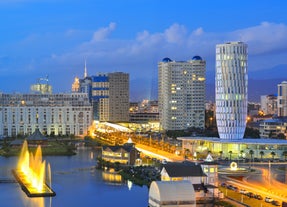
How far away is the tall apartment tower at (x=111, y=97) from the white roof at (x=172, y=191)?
4553 cm

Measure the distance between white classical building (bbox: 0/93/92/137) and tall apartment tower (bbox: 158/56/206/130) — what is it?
666 cm

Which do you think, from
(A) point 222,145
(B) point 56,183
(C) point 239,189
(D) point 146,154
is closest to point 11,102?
(D) point 146,154

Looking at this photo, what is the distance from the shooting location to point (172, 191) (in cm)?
1606

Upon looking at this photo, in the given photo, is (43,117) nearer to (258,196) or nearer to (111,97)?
(111,97)

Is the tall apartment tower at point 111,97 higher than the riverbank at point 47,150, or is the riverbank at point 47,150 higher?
the tall apartment tower at point 111,97

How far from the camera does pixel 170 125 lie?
166 ft

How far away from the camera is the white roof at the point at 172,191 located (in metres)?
16.0

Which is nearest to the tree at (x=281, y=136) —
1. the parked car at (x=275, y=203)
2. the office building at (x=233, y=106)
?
the office building at (x=233, y=106)

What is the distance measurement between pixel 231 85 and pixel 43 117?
2258cm

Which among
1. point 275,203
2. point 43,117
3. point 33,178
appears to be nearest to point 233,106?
point 33,178

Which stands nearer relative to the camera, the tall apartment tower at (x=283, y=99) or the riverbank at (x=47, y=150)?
the riverbank at (x=47, y=150)

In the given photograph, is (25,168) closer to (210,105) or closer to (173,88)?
(173,88)

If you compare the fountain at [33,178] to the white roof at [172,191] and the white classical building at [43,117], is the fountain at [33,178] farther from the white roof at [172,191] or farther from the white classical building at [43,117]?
the white classical building at [43,117]

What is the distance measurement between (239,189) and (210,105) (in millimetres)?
63160
